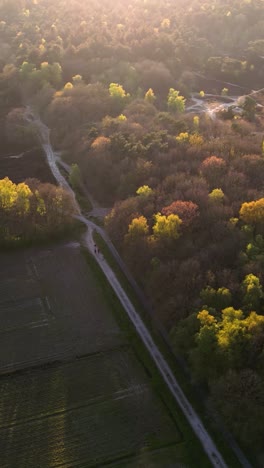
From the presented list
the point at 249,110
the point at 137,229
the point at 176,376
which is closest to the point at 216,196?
the point at 137,229

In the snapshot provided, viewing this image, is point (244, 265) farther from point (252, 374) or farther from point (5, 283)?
point (5, 283)

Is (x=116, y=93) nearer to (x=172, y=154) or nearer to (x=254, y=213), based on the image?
(x=172, y=154)

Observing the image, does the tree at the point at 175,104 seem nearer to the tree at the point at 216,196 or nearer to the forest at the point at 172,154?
the forest at the point at 172,154

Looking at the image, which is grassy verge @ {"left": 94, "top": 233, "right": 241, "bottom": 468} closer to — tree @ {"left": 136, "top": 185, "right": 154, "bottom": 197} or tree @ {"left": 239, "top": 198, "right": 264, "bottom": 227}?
tree @ {"left": 136, "top": 185, "right": 154, "bottom": 197}

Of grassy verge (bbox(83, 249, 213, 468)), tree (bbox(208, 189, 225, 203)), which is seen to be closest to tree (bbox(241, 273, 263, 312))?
grassy verge (bbox(83, 249, 213, 468))

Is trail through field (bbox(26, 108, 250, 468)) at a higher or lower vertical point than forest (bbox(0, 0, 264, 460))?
lower
